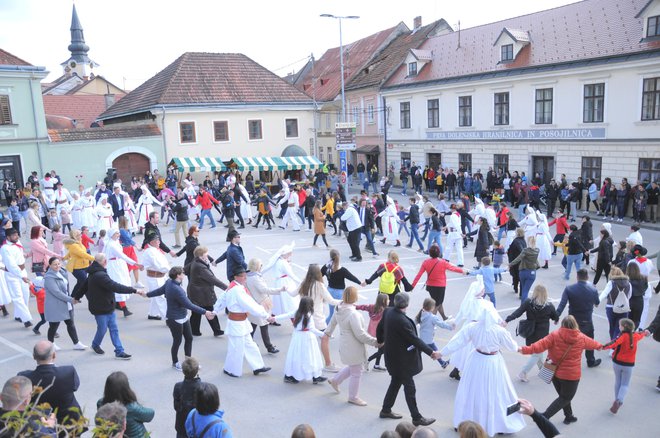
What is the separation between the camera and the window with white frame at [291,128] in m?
38.9

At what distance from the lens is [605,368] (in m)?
8.72

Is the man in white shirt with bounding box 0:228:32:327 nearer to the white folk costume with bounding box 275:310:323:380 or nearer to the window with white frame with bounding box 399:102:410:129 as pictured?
the white folk costume with bounding box 275:310:323:380

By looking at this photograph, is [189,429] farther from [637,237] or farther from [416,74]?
[416,74]

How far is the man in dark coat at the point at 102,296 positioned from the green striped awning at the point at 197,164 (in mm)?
24681

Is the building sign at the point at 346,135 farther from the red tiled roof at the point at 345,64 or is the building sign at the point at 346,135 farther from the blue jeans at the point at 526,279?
the red tiled roof at the point at 345,64

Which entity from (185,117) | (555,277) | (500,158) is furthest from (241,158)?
(555,277)

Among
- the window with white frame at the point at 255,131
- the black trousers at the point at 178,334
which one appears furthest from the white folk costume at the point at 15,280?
the window with white frame at the point at 255,131

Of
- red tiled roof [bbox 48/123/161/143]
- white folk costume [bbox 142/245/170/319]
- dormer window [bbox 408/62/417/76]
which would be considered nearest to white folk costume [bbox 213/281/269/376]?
white folk costume [bbox 142/245/170/319]

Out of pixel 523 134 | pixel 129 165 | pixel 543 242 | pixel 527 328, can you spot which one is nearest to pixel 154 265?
pixel 527 328

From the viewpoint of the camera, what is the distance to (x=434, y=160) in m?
33.8

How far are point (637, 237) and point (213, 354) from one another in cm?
983

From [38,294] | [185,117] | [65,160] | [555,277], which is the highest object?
[185,117]

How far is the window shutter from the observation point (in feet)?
92.5

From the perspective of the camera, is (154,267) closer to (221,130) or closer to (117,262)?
(117,262)
